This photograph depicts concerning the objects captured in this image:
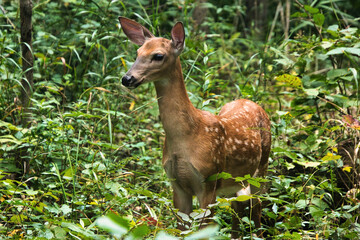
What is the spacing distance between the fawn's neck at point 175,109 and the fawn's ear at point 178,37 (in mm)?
156

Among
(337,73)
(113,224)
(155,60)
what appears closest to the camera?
(113,224)

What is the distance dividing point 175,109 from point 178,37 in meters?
0.62

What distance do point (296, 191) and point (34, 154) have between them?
2395 mm

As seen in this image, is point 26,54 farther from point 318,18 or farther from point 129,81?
point 318,18

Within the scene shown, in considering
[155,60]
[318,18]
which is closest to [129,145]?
[155,60]

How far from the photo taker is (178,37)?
4.32 metres

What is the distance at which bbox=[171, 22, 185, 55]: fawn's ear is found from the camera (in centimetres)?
430

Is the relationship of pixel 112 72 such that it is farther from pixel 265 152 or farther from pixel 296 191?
pixel 296 191

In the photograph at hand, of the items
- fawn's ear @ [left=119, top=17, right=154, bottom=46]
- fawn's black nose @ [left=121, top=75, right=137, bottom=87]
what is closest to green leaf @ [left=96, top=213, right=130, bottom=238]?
fawn's black nose @ [left=121, top=75, right=137, bottom=87]

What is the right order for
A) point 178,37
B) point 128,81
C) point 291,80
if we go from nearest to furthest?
point 128,81, point 178,37, point 291,80

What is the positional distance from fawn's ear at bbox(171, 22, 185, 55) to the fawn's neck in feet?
0.51

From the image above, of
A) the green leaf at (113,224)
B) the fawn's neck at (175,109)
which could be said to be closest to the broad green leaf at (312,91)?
the fawn's neck at (175,109)

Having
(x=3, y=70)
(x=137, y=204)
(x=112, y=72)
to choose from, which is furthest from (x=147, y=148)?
(x=3, y=70)

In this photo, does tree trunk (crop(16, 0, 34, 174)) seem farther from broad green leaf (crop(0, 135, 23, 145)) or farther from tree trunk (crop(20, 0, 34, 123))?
broad green leaf (crop(0, 135, 23, 145))
